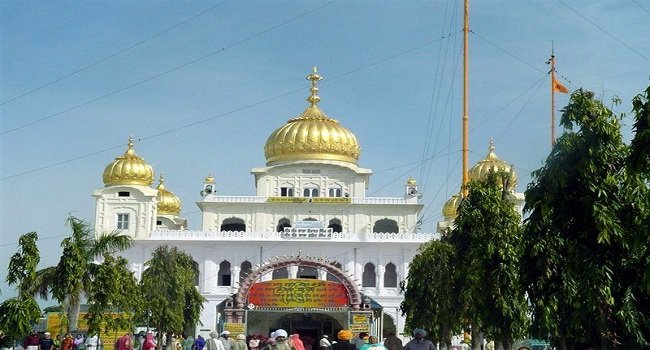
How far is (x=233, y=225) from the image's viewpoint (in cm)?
5969

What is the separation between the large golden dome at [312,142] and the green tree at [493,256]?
36273 millimetres

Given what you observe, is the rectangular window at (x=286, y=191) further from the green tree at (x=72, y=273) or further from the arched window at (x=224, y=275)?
the green tree at (x=72, y=273)

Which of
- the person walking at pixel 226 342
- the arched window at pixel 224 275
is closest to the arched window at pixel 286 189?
the arched window at pixel 224 275

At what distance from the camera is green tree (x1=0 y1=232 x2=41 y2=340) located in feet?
73.7

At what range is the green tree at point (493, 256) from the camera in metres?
21.5

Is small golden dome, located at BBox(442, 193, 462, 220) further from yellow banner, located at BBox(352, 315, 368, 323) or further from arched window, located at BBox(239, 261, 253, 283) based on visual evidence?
yellow banner, located at BBox(352, 315, 368, 323)

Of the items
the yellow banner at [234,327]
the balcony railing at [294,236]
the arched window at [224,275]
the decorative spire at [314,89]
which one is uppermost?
the decorative spire at [314,89]

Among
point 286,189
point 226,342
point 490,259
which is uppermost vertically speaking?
point 286,189

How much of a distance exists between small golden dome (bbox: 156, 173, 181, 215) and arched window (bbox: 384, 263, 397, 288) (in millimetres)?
20762

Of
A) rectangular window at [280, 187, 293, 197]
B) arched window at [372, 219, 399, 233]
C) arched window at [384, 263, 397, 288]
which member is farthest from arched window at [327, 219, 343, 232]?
arched window at [384, 263, 397, 288]

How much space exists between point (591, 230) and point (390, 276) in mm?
40733

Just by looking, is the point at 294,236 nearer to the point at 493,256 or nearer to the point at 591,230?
the point at 493,256

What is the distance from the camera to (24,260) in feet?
76.4

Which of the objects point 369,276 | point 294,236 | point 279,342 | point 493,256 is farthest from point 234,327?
point 279,342
